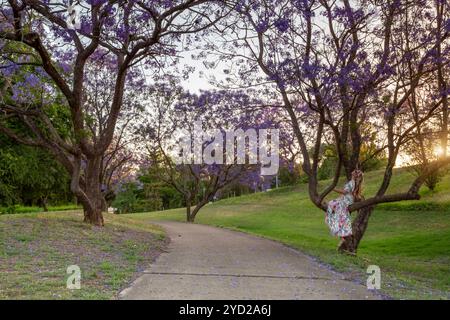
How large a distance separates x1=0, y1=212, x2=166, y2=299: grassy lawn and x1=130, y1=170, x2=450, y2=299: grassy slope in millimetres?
4138

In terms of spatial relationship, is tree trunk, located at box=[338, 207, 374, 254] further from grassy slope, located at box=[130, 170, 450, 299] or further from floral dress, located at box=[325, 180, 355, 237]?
floral dress, located at box=[325, 180, 355, 237]

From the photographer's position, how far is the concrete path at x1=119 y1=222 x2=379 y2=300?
7.00 meters

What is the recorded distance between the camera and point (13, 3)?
1163cm

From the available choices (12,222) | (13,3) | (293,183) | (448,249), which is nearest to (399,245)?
(448,249)

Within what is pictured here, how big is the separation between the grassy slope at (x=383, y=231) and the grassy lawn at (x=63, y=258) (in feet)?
13.6

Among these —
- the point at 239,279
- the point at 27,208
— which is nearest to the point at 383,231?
the point at 27,208

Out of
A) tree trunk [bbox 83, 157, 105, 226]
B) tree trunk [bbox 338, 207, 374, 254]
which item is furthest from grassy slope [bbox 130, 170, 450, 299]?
tree trunk [bbox 83, 157, 105, 226]

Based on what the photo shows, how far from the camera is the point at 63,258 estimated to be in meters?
10.1

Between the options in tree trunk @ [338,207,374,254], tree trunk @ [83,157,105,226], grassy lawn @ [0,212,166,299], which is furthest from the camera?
tree trunk @ [83,157,105,226]

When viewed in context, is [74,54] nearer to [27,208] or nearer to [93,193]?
[93,193]

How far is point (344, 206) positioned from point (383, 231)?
17.5 metres

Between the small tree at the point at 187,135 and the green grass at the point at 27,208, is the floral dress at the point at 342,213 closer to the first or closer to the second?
the small tree at the point at 187,135

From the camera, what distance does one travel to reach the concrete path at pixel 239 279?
7.00m

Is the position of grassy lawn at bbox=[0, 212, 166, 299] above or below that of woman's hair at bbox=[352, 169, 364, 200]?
below
